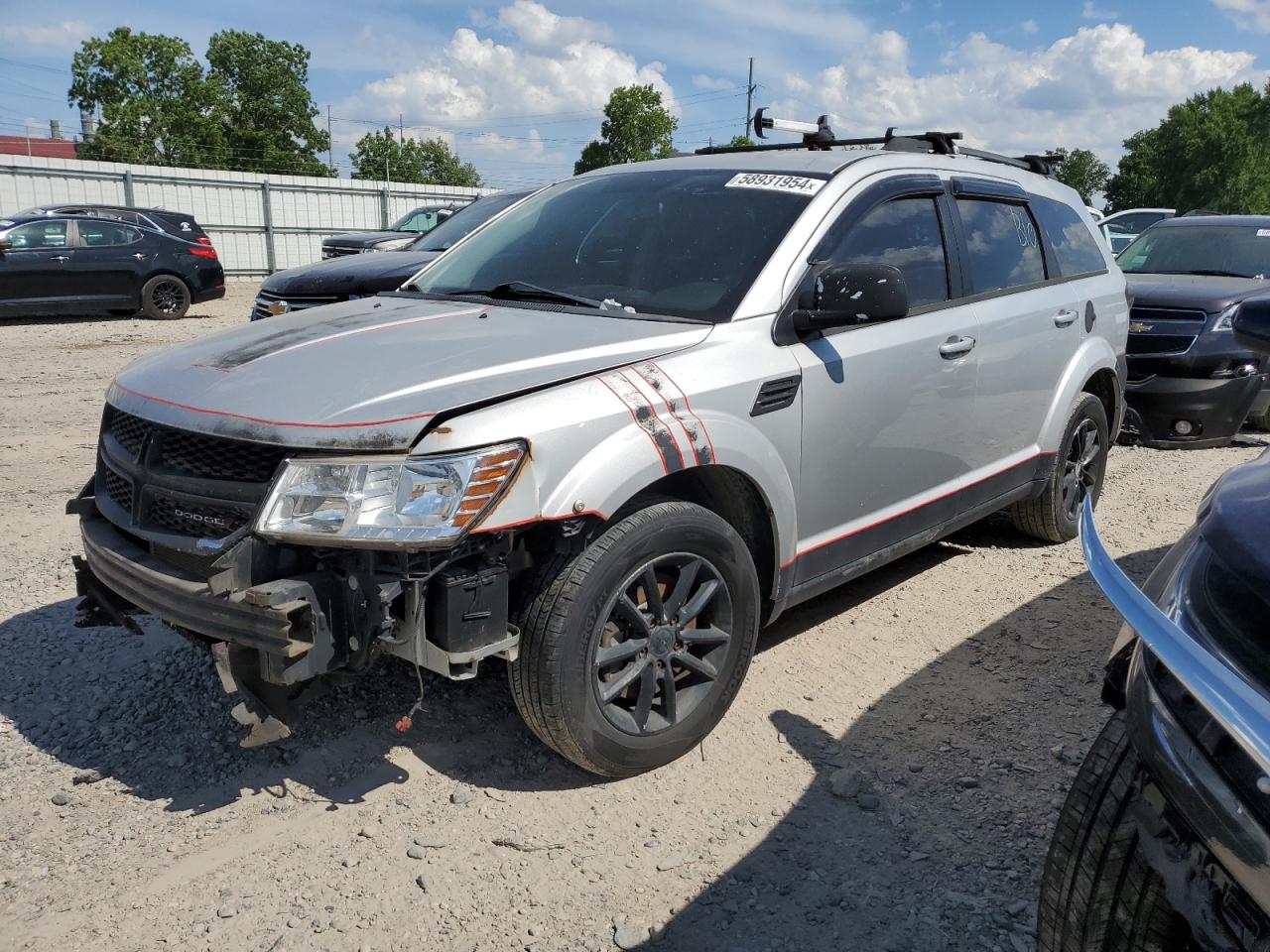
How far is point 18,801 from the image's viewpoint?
9.85 ft

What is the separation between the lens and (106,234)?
1455 cm

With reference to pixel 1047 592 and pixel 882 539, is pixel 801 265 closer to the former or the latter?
pixel 882 539

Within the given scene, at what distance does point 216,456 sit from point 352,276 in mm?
5952

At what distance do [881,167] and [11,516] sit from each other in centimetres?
478

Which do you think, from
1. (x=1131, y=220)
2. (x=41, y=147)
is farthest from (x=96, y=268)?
(x=41, y=147)

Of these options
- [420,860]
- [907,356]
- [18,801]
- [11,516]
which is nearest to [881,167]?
[907,356]

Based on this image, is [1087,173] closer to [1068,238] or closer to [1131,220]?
[1131,220]

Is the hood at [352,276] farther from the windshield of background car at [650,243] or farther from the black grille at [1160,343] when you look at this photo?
the black grille at [1160,343]

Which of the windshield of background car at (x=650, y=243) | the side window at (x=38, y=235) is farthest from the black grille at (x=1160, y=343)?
the side window at (x=38, y=235)

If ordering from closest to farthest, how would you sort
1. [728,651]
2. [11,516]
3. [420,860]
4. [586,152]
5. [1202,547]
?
[1202,547], [420,860], [728,651], [11,516], [586,152]

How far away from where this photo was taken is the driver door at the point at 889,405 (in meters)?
3.49

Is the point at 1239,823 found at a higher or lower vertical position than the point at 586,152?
lower

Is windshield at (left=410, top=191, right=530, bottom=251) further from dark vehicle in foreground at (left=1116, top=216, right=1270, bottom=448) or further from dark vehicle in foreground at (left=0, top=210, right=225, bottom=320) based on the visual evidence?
dark vehicle in foreground at (left=0, top=210, right=225, bottom=320)

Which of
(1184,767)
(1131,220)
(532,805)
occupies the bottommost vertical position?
(532,805)
